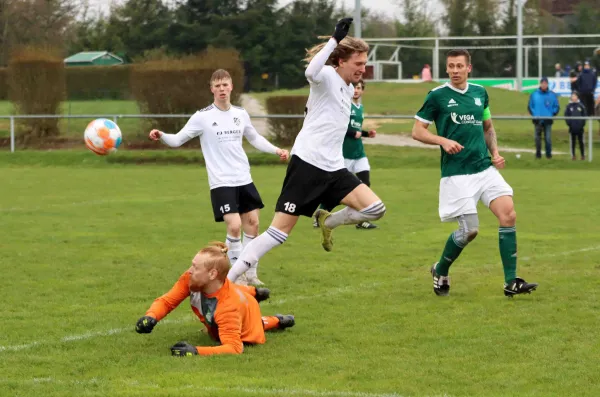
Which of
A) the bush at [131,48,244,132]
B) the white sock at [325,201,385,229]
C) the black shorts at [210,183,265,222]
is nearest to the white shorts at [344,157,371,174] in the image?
the black shorts at [210,183,265,222]

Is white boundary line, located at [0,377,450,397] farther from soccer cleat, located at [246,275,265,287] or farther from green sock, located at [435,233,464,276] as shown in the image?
soccer cleat, located at [246,275,265,287]

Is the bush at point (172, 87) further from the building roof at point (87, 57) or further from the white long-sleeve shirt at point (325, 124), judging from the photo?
the building roof at point (87, 57)

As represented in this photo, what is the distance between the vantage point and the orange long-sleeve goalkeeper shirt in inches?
256

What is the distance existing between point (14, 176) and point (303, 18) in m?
35.5

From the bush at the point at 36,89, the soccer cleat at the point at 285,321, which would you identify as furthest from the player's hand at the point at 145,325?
the bush at the point at 36,89

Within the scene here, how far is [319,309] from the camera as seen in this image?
8008 millimetres

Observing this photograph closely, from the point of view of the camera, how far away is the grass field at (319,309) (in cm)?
581

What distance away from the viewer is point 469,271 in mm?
9883

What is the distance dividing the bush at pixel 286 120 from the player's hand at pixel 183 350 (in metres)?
21.5

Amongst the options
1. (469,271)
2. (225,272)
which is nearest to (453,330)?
(225,272)

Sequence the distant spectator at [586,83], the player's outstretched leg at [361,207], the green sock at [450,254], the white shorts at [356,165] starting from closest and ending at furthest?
the player's outstretched leg at [361,207] < the green sock at [450,254] < the white shorts at [356,165] < the distant spectator at [586,83]

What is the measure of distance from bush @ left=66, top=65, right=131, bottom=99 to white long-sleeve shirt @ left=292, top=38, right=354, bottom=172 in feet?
145

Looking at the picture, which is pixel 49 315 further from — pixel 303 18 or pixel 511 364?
pixel 303 18

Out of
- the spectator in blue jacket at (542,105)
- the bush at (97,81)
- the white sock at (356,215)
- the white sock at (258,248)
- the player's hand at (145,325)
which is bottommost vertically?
the player's hand at (145,325)
